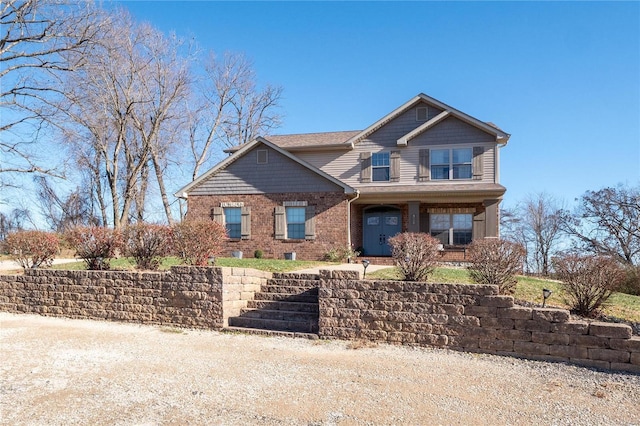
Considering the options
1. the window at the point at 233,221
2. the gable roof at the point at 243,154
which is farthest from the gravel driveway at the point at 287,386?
the window at the point at 233,221

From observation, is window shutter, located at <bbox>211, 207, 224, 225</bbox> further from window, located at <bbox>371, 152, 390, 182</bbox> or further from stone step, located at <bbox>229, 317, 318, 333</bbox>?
stone step, located at <bbox>229, 317, 318, 333</bbox>

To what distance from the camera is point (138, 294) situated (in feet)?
29.2

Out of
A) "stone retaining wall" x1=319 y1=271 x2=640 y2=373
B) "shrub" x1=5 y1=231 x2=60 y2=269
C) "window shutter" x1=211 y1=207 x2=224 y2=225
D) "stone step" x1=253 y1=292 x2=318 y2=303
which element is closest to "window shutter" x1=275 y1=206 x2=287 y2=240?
"window shutter" x1=211 y1=207 x2=224 y2=225

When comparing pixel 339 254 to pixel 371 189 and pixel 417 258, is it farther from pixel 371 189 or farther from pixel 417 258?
pixel 417 258

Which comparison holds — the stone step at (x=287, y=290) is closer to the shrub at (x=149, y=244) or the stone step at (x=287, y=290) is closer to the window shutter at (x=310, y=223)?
the shrub at (x=149, y=244)

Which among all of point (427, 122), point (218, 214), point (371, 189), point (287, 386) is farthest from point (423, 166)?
point (287, 386)

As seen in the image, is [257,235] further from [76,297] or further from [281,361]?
[281,361]

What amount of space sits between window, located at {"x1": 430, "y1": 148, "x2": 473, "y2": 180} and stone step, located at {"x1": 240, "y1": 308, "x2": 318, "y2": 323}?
11189 millimetres

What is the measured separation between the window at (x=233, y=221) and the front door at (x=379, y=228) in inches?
207

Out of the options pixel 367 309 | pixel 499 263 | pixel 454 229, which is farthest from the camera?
pixel 454 229

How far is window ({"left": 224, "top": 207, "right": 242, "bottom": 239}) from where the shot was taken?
17906 millimetres

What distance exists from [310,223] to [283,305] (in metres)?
8.67

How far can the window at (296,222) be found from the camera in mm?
17281

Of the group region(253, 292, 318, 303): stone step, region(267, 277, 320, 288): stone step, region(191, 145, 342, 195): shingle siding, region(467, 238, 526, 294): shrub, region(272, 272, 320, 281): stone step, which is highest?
region(191, 145, 342, 195): shingle siding
